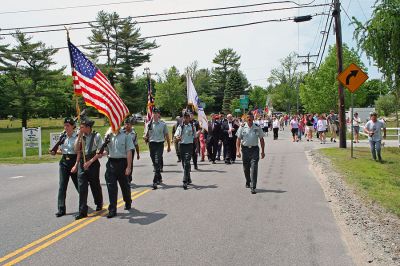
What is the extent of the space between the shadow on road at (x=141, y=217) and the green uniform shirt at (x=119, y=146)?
1078mm

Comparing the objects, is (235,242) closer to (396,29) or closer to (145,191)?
(145,191)

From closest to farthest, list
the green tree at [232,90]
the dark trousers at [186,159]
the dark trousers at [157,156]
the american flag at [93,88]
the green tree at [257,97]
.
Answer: the american flag at [93,88] → the dark trousers at [186,159] → the dark trousers at [157,156] → the green tree at [232,90] → the green tree at [257,97]

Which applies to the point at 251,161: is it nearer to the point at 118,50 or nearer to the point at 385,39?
the point at 385,39

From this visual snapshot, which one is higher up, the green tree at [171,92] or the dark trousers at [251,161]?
the green tree at [171,92]

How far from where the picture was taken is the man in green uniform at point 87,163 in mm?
7902

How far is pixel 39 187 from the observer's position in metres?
12.1

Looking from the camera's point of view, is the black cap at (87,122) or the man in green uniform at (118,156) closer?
the black cap at (87,122)

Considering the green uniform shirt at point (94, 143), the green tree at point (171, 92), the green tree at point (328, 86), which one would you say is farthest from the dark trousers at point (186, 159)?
the green tree at point (171, 92)

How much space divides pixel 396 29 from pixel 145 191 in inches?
519

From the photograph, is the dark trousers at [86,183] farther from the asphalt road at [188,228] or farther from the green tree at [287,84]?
the green tree at [287,84]

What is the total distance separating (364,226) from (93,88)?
5421 millimetres

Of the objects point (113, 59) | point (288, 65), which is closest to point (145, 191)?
point (113, 59)

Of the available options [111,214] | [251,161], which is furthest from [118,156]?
[251,161]

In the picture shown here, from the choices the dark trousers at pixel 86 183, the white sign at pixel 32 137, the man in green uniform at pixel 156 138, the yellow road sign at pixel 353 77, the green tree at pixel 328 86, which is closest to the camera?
the dark trousers at pixel 86 183
